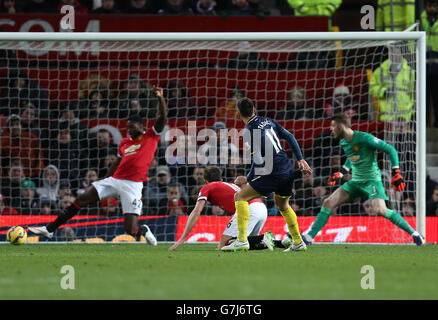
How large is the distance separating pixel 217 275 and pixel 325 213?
14.1 ft

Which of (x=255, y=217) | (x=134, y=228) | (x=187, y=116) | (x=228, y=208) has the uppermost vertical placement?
(x=187, y=116)

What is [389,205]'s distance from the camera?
518 inches

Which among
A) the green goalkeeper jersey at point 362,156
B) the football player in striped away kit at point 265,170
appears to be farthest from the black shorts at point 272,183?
the green goalkeeper jersey at point 362,156

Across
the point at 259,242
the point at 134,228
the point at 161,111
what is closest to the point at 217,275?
the point at 259,242

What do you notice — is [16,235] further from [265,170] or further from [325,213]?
[325,213]

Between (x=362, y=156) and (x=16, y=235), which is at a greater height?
(x=362, y=156)

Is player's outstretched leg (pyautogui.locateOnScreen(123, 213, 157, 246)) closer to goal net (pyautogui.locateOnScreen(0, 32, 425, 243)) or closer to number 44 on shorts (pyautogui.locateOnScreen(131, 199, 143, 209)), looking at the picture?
number 44 on shorts (pyautogui.locateOnScreen(131, 199, 143, 209))

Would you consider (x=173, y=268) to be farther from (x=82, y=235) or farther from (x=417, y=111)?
(x=417, y=111)

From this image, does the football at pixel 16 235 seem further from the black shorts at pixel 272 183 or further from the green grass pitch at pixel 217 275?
the black shorts at pixel 272 183

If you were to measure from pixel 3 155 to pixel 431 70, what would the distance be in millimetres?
7875

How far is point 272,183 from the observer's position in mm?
8969

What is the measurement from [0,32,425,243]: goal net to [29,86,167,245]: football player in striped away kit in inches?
50.2

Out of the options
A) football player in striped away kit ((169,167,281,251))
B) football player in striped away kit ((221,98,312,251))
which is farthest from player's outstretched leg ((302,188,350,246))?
football player in striped away kit ((221,98,312,251))
